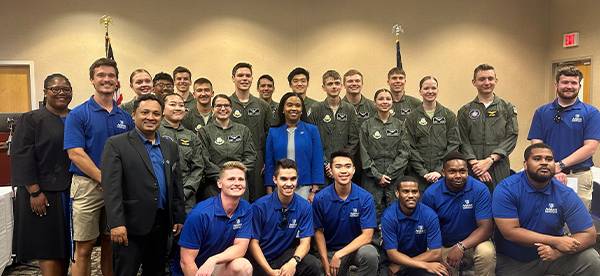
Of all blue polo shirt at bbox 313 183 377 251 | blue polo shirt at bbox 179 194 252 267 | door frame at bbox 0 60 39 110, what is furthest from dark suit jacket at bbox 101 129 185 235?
door frame at bbox 0 60 39 110

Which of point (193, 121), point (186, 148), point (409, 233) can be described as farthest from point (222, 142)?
point (409, 233)

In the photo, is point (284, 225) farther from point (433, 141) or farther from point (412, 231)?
point (433, 141)

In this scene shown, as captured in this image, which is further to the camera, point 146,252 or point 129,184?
point 146,252

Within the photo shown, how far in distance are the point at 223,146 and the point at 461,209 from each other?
2059 mm

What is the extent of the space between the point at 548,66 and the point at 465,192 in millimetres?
6182

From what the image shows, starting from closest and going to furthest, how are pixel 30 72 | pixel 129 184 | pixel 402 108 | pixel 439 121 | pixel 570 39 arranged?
pixel 129 184 < pixel 439 121 < pixel 402 108 < pixel 30 72 < pixel 570 39

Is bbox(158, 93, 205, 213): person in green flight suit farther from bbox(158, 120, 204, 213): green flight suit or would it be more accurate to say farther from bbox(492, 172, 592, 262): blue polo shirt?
bbox(492, 172, 592, 262): blue polo shirt

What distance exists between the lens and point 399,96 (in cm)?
557

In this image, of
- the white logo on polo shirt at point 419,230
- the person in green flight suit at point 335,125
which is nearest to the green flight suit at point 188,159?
the person in green flight suit at point 335,125

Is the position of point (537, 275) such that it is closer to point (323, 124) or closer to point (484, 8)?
Result: point (323, 124)

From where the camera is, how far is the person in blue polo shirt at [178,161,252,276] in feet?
11.0

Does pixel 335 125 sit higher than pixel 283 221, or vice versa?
pixel 335 125

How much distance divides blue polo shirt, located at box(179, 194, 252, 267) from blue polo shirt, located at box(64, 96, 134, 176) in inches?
29.5

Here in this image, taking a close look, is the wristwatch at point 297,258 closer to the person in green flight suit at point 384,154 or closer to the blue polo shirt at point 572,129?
the person in green flight suit at point 384,154
